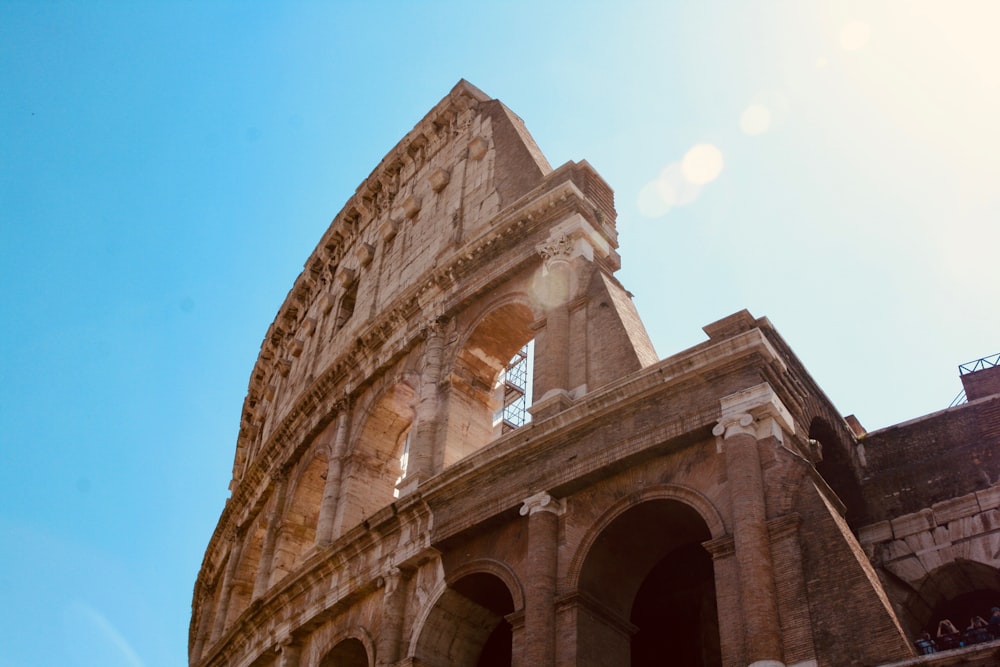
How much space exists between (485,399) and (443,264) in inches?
103

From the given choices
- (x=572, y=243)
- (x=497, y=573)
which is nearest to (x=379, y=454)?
(x=572, y=243)

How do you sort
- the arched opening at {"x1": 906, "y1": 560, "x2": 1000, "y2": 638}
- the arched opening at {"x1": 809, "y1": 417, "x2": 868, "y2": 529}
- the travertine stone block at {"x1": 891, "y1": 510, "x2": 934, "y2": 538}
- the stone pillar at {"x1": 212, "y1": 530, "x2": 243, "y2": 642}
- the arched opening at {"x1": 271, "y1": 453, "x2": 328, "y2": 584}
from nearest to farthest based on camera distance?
the arched opening at {"x1": 906, "y1": 560, "x2": 1000, "y2": 638} → the travertine stone block at {"x1": 891, "y1": 510, "x2": 934, "y2": 538} → the arched opening at {"x1": 809, "y1": 417, "x2": 868, "y2": 529} → the arched opening at {"x1": 271, "y1": 453, "x2": 328, "y2": 584} → the stone pillar at {"x1": 212, "y1": 530, "x2": 243, "y2": 642}

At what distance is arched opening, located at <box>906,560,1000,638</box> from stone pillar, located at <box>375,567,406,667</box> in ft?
21.1

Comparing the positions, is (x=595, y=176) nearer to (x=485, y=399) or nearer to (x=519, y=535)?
(x=485, y=399)

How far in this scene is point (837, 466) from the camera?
46.9 feet

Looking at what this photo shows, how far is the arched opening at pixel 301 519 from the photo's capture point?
64.6 feet

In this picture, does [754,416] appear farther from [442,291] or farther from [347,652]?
[442,291]

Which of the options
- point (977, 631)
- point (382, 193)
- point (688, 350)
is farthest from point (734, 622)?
point (382, 193)

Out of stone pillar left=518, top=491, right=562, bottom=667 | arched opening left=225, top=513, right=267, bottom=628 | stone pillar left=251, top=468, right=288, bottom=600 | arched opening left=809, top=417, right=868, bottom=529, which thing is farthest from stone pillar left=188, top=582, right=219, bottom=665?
arched opening left=809, top=417, right=868, bottom=529

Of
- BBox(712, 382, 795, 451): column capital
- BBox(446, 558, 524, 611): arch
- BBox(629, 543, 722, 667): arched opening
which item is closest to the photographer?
BBox(712, 382, 795, 451): column capital

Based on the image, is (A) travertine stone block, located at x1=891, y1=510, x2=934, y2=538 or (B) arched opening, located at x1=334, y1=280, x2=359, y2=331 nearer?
(A) travertine stone block, located at x1=891, y1=510, x2=934, y2=538

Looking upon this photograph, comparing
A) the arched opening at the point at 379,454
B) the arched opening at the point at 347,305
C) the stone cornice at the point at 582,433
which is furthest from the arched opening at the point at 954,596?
the arched opening at the point at 347,305

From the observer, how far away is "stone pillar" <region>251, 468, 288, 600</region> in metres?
19.1

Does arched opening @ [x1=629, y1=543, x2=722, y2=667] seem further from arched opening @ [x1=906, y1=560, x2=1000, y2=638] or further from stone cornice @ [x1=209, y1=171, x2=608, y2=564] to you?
Answer: stone cornice @ [x1=209, y1=171, x2=608, y2=564]
